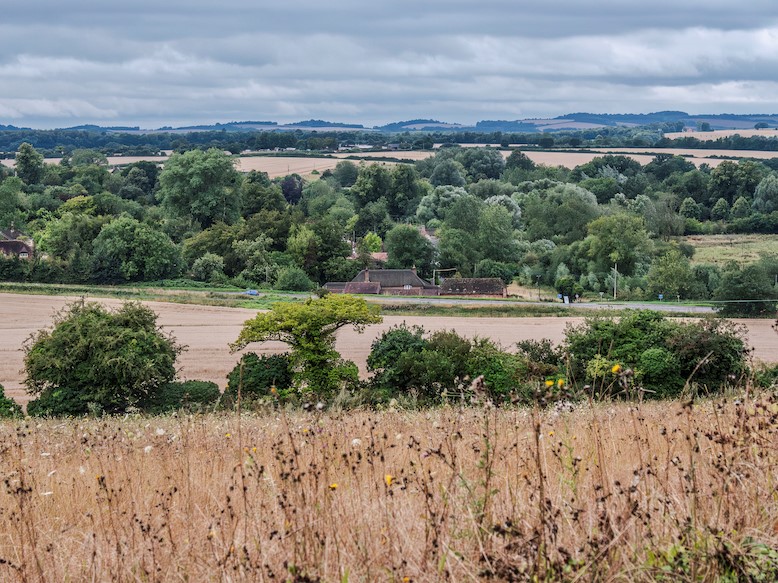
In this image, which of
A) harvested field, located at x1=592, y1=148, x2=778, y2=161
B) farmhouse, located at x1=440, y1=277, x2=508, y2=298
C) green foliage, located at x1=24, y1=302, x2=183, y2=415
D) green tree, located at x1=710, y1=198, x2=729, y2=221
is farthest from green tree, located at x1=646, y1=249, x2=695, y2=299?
harvested field, located at x1=592, y1=148, x2=778, y2=161

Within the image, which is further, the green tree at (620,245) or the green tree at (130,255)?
the green tree at (620,245)

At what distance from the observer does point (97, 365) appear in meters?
20.2

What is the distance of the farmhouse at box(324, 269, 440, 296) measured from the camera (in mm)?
54031

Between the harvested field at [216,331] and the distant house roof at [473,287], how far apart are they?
35.3 ft

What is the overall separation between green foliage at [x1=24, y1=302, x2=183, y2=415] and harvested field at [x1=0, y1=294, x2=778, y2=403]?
4.24 metres

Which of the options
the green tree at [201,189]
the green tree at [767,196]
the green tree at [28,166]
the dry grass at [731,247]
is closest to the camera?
the dry grass at [731,247]

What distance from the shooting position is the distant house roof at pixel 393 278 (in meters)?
55.6

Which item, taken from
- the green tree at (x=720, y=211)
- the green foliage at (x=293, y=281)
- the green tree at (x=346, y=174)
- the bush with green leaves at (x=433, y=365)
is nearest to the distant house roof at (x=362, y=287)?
the green foliage at (x=293, y=281)

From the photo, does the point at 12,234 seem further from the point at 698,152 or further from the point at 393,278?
the point at 698,152

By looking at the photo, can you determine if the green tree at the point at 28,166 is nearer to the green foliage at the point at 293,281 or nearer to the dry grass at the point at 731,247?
the green foliage at the point at 293,281

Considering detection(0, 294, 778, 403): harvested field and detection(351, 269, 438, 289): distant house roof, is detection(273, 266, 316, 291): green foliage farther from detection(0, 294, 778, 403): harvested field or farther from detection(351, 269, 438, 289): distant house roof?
detection(0, 294, 778, 403): harvested field

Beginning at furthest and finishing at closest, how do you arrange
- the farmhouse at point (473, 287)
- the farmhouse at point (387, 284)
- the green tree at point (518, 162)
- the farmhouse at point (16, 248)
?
1. the green tree at point (518, 162)
2. the farmhouse at point (16, 248)
3. the farmhouse at point (387, 284)
4. the farmhouse at point (473, 287)

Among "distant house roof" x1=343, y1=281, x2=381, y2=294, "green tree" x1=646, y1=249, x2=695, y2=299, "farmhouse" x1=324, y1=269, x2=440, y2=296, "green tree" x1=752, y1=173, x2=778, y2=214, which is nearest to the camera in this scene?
"green tree" x1=646, y1=249, x2=695, y2=299

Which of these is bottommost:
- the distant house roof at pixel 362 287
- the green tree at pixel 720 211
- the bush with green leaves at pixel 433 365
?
the distant house roof at pixel 362 287
